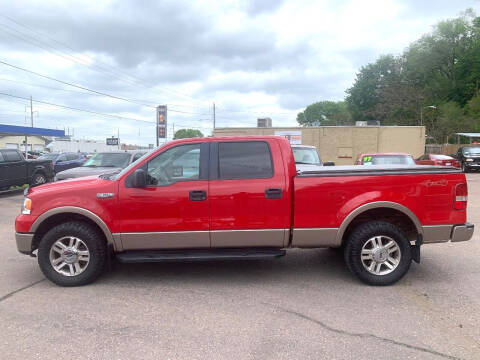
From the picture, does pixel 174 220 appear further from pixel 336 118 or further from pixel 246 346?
pixel 336 118

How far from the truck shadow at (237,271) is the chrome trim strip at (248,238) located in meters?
0.55

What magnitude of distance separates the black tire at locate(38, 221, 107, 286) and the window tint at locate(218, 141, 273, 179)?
1722 mm

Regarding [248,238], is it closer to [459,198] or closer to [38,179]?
[459,198]

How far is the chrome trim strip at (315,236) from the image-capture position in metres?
4.46

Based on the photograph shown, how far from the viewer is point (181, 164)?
4559 mm

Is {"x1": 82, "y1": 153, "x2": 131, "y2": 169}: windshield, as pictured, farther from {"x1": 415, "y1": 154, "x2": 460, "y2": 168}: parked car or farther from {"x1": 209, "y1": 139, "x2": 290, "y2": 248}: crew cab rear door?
{"x1": 415, "y1": 154, "x2": 460, "y2": 168}: parked car

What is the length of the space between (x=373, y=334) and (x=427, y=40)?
7171 cm

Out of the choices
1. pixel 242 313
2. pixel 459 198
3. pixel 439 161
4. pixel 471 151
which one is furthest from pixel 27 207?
pixel 471 151

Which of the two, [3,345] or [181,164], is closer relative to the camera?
[3,345]

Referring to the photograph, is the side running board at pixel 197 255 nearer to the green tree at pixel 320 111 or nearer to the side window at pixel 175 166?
the side window at pixel 175 166

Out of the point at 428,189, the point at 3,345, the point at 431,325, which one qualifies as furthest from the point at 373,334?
the point at 3,345

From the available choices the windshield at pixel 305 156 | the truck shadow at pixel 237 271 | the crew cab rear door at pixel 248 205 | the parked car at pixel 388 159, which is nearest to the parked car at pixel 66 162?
the windshield at pixel 305 156

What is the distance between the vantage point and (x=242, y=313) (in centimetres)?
377

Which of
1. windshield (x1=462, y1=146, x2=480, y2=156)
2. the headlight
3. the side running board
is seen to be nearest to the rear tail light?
the side running board
